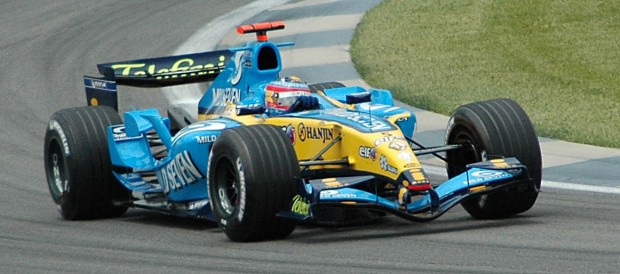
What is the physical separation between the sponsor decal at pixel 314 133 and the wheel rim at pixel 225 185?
73cm

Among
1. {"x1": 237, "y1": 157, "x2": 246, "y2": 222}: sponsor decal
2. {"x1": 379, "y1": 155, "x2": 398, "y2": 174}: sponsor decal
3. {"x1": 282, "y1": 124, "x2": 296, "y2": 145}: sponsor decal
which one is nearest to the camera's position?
{"x1": 237, "y1": 157, "x2": 246, "y2": 222}: sponsor decal

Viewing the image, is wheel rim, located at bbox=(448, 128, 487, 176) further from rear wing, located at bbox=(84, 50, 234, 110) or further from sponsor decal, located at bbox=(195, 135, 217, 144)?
rear wing, located at bbox=(84, 50, 234, 110)

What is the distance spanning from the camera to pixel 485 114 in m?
10.3

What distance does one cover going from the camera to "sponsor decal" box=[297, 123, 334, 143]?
404 inches

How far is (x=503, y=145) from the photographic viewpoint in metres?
10.1

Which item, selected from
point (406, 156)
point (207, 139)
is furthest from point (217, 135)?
point (406, 156)

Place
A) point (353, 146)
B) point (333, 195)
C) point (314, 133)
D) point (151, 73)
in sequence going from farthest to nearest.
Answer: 1. point (151, 73)
2. point (314, 133)
3. point (353, 146)
4. point (333, 195)

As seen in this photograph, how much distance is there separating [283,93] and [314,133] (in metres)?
0.72

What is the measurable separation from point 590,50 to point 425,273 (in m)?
11.9

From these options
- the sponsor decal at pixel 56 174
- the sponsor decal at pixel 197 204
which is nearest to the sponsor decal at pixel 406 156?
the sponsor decal at pixel 197 204

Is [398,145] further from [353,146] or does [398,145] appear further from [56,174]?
[56,174]

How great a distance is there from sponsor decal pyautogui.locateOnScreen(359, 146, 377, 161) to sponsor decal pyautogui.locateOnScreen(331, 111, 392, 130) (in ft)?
0.54

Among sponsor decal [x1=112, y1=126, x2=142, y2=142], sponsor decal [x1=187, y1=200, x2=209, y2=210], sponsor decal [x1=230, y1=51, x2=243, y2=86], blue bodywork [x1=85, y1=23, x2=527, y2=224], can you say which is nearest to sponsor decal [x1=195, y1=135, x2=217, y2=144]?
blue bodywork [x1=85, y1=23, x2=527, y2=224]

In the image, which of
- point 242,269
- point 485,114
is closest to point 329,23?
point 485,114
